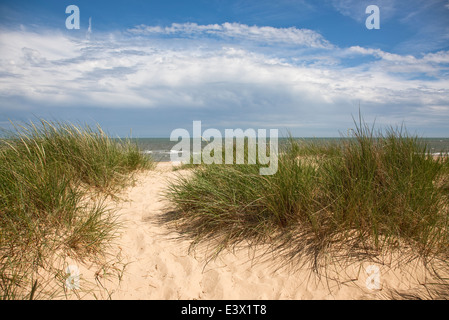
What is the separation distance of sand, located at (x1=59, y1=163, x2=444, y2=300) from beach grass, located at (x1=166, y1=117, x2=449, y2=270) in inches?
6.7

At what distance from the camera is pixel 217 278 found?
261cm

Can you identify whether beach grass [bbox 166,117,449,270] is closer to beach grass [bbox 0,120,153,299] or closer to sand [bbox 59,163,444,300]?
sand [bbox 59,163,444,300]

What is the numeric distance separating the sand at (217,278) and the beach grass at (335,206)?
0.17 m

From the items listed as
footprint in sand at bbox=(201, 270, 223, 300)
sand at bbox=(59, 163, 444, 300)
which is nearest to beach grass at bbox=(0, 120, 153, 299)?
sand at bbox=(59, 163, 444, 300)

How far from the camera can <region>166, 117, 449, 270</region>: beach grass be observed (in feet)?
8.68

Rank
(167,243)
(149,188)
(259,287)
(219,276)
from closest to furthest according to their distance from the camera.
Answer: (259,287) → (219,276) → (167,243) → (149,188)

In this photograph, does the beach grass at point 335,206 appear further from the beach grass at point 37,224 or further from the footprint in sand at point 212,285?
the beach grass at point 37,224

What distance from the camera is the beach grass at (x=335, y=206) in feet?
8.68

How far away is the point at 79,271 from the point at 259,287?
1.70 metres

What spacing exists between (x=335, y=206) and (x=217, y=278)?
1475 mm
